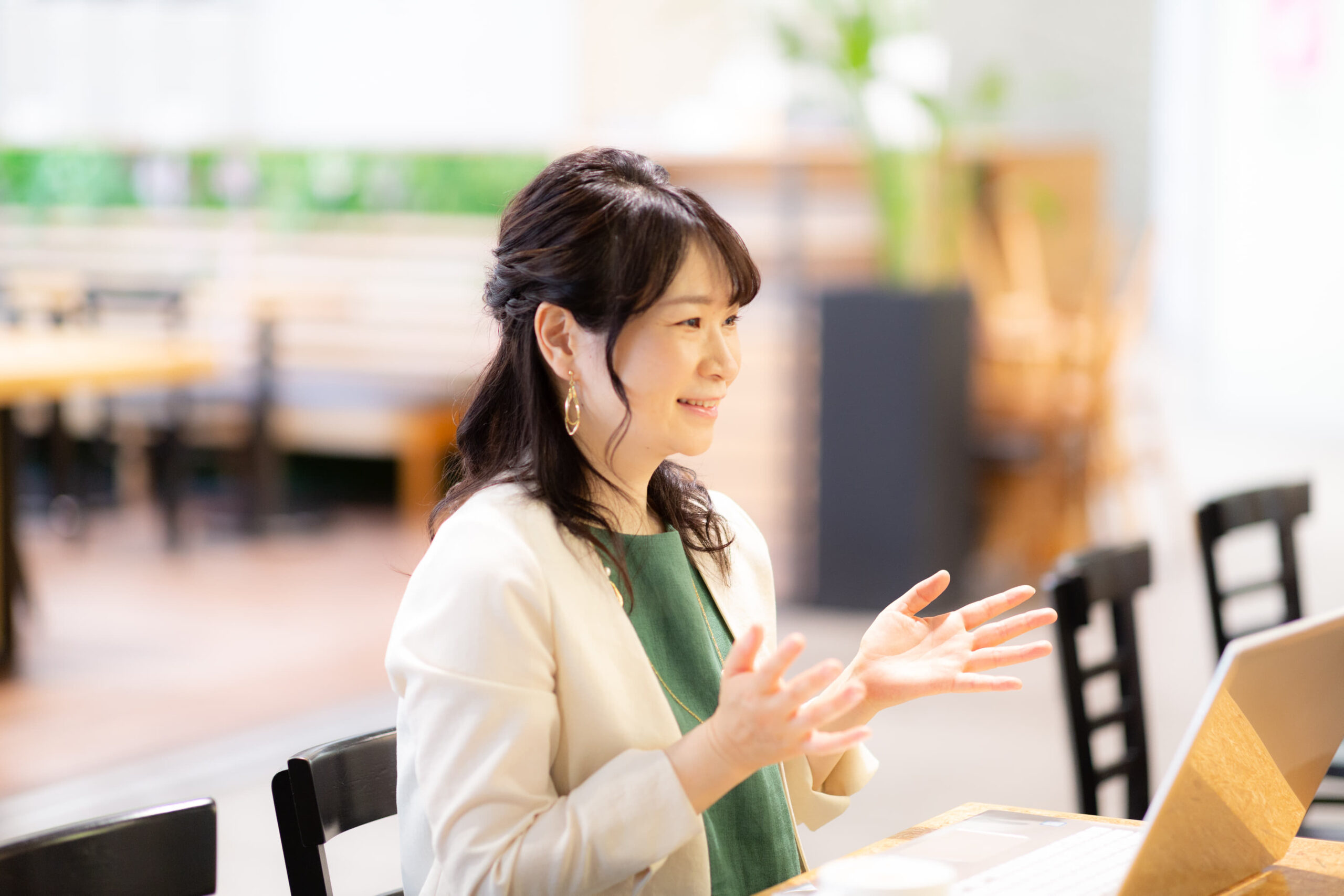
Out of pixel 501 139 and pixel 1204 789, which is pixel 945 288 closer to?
pixel 501 139

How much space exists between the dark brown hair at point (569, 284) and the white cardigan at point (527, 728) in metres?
0.06

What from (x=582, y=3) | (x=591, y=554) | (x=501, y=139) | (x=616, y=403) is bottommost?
(x=591, y=554)

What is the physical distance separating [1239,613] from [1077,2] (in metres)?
6.17

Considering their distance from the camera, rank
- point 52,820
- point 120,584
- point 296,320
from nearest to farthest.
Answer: point 52,820 < point 120,584 < point 296,320

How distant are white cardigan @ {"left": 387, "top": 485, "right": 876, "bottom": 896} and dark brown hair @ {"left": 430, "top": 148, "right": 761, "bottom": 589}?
56 mm

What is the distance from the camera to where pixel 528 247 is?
1361mm

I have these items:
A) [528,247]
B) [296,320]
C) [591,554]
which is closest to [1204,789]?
[591,554]

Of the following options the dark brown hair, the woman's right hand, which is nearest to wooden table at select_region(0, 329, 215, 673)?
the dark brown hair

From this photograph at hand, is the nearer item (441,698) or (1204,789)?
(1204,789)

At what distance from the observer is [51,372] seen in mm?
4461

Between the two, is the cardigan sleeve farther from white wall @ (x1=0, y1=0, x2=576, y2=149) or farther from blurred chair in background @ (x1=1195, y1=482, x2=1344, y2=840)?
white wall @ (x1=0, y1=0, x2=576, y2=149)

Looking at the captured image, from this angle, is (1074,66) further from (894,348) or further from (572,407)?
(572,407)

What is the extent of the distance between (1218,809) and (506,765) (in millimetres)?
558

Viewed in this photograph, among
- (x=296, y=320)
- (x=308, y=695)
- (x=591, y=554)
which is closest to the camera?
(x=591, y=554)
